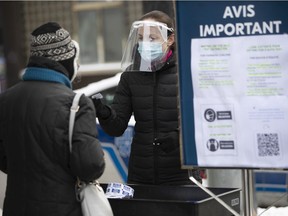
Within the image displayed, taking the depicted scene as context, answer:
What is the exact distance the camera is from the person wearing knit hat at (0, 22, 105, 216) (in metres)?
3.56

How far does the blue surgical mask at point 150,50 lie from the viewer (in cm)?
461

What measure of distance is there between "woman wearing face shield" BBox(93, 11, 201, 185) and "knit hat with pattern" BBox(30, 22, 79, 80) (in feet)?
2.70

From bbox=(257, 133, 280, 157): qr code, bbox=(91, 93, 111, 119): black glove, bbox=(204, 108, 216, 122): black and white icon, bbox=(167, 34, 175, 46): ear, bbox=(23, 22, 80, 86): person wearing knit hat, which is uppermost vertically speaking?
bbox=(167, 34, 175, 46): ear

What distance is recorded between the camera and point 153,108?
4598mm

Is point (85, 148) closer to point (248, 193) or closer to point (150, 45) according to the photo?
point (248, 193)

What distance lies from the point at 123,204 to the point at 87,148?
1.71 ft

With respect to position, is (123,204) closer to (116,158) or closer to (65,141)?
(65,141)

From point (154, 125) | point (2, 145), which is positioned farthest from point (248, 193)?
point (2, 145)

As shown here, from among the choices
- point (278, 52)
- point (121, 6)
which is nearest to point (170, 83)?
point (278, 52)

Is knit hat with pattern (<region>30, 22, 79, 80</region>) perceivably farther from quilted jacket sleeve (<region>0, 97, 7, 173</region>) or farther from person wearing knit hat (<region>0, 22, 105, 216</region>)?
quilted jacket sleeve (<region>0, 97, 7, 173</region>)

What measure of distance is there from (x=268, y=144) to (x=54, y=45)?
3.84 feet

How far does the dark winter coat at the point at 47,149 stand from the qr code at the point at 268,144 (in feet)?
2.54

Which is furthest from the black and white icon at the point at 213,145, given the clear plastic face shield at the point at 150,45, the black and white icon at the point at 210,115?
the clear plastic face shield at the point at 150,45

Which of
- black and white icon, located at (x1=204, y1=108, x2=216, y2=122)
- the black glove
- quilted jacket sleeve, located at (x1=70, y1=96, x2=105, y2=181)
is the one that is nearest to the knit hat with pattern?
quilted jacket sleeve, located at (x1=70, y1=96, x2=105, y2=181)
